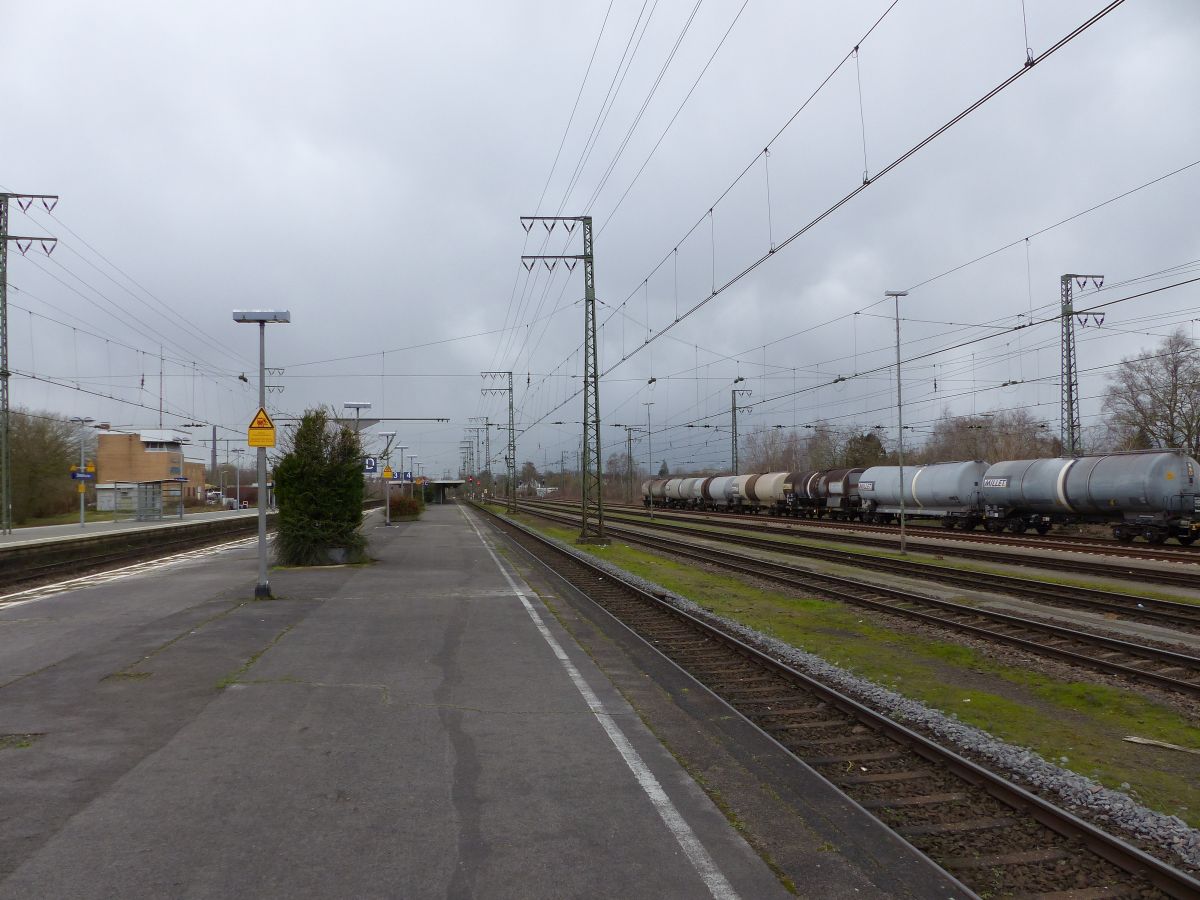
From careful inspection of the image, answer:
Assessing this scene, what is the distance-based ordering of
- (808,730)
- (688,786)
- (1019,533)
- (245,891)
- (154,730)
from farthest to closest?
(1019,533)
(808,730)
(154,730)
(688,786)
(245,891)

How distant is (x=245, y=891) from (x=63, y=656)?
7.07 metres

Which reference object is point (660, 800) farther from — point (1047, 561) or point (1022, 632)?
point (1047, 561)

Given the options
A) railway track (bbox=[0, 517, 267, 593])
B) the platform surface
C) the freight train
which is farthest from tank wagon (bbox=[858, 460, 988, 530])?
railway track (bbox=[0, 517, 267, 593])

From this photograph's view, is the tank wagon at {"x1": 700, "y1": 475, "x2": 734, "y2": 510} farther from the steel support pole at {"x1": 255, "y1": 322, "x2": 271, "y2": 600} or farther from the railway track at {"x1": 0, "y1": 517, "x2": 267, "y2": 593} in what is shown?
A: the steel support pole at {"x1": 255, "y1": 322, "x2": 271, "y2": 600}

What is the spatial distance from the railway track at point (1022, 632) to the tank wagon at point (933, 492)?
16430 mm

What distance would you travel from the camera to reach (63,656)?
9.30 meters

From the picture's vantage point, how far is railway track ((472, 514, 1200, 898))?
14.1 feet

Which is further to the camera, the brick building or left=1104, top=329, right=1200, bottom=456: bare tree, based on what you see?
the brick building

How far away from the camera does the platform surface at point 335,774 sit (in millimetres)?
4082

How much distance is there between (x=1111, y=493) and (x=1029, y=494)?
3778mm

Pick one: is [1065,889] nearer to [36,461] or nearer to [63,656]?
[63,656]

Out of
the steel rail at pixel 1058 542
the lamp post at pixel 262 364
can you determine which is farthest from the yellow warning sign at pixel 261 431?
the steel rail at pixel 1058 542

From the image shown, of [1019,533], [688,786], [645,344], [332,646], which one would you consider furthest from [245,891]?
[1019,533]

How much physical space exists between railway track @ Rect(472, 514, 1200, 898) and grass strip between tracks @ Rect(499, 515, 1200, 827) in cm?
103
